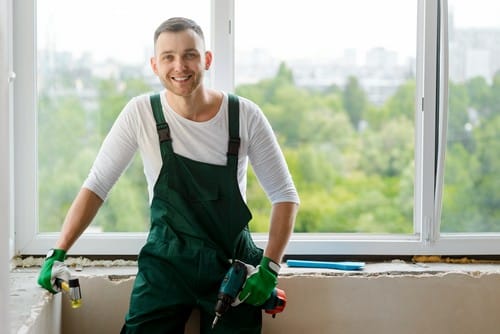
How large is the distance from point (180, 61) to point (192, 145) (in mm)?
242

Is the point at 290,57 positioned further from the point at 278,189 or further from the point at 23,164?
the point at 23,164

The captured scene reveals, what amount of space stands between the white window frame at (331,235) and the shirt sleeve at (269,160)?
1.33ft

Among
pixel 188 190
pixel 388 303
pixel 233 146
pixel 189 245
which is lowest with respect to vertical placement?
pixel 388 303

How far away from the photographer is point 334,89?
2803 millimetres

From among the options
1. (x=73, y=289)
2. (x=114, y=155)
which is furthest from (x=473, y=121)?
(x=73, y=289)

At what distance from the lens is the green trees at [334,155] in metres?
2.74

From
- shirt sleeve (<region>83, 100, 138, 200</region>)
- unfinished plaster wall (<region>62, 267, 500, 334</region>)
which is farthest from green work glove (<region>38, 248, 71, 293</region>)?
unfinished plaster wall (<region>62, 267, 500, 334</region>)

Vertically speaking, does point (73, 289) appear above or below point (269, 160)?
below

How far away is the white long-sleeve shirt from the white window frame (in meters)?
0.41

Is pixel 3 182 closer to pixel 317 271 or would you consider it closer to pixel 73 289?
pixel 73 289

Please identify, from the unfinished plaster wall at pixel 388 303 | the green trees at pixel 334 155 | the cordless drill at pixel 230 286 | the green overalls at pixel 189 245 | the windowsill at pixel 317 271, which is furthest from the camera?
the green trees at pixel 334 155

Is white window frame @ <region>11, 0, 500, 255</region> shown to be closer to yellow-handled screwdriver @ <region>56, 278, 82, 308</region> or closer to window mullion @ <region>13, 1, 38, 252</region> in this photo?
window mullion @ <region>13, 1, 38, 252</region>

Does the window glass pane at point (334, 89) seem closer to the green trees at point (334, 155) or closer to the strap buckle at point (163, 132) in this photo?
the green trees at point (334, 155)

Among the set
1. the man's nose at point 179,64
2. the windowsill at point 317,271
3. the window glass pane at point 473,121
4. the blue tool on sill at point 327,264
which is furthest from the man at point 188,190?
the window glass pane at point 473,121
